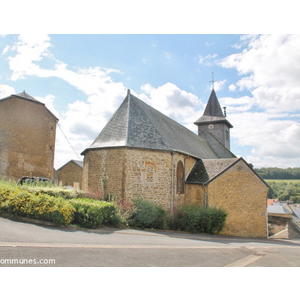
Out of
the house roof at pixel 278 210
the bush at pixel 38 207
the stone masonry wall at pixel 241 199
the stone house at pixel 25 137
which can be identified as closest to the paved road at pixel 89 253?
the bush at pixel 38 207

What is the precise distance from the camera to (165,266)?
616 centimetres

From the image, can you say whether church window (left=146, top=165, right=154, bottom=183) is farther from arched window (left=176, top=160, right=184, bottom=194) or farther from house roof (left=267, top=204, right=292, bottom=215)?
house roof (left=267, top=204, right=292, bottom=215)

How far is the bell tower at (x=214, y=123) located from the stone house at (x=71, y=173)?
650 inches

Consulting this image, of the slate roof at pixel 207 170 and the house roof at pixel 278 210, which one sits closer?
the slate roof at pixel 207 170

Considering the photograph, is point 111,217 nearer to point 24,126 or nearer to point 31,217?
point 31,217

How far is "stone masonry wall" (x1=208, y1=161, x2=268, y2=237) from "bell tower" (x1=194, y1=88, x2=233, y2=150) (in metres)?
16.1

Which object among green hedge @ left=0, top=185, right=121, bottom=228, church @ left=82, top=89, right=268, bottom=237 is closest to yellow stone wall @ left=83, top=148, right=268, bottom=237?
church @ left=82, top=89, right=268, bottom=237

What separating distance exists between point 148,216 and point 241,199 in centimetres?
662

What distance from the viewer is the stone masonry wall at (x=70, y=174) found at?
115 ft

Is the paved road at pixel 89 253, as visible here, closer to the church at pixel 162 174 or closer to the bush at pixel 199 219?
the bush at pixel 199 219

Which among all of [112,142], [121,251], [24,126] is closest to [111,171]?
[112,142]

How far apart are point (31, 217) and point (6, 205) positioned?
42.0 inches


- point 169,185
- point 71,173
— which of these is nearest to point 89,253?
point 169,185

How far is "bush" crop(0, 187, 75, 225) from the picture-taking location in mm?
9258
